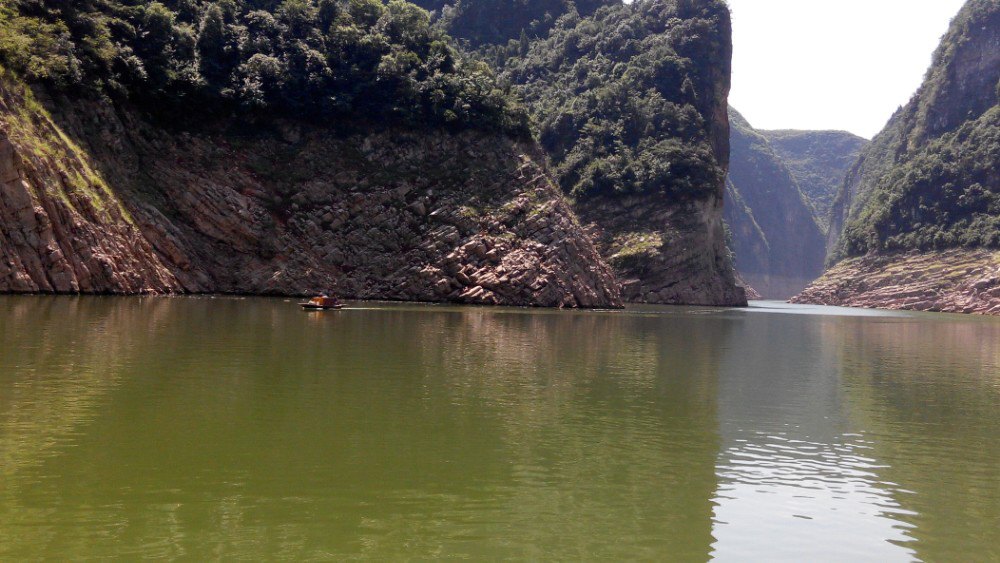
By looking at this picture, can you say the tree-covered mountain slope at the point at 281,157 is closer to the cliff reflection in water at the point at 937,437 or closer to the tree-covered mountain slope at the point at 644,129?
the tree-covered mountain slope at the point at 644,129


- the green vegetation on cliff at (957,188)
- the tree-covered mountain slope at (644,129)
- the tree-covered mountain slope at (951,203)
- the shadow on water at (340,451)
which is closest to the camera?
the shadow on water at (340,451)

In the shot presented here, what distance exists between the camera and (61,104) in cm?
7431

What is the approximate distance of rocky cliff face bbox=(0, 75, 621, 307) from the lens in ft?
243

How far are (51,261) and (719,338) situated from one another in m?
51.7

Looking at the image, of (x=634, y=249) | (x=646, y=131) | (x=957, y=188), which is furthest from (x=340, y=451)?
(x=957, y=188)

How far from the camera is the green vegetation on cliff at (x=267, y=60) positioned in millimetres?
78125

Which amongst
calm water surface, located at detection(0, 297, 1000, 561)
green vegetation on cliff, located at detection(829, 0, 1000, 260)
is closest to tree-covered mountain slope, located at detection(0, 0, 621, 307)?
calm water surface, located at detection(0, 297, 1000, 561)

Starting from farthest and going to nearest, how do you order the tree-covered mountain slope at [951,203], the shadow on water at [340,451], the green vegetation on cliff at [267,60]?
1. the tree-covered mountain slope at [951,203]
2. the green vegetation on cliff at [267,60]
3. the shadow on water at [340,451]

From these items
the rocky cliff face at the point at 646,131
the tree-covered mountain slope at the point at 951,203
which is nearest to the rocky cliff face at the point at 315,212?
the rocky cliff face at the point at 646,131

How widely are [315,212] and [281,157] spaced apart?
839cm

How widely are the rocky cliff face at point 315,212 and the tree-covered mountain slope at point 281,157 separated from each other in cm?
19

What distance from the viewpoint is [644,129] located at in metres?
144

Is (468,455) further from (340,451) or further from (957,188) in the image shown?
(957,188)

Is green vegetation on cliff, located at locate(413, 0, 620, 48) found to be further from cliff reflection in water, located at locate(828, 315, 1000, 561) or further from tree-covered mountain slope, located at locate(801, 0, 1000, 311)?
cliff reflection in water, located at locate(828, 315, 1000, 561)
